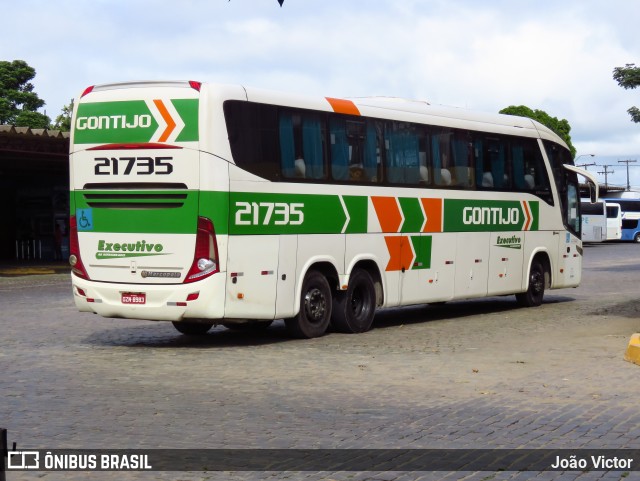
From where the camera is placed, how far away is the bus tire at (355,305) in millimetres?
17469

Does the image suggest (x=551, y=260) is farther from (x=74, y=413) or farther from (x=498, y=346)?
(x=74, y=413)

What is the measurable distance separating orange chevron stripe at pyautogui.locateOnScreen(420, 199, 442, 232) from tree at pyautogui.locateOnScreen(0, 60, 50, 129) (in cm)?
6632

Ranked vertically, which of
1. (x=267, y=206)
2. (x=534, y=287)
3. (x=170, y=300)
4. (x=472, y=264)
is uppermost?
(x=267, y=206)

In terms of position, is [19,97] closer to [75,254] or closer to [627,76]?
[627,76]

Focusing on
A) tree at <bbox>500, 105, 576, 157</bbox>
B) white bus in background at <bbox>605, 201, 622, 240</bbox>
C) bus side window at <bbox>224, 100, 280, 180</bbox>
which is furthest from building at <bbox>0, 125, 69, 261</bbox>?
tree at <bbox>500, 105, 576, 157</bbox>

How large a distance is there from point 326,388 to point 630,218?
234 feet

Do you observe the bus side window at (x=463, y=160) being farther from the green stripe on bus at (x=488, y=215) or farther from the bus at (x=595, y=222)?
the bus at (x=595, y=222)

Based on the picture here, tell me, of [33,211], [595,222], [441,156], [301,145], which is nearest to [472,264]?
[441,156]

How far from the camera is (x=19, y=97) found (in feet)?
280

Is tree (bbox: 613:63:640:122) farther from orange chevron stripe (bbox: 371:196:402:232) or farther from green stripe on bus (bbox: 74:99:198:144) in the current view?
green stripe on bus (bbox: 74:99:198:144)

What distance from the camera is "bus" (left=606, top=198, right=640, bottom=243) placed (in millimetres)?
79750

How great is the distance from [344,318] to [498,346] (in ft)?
8.40

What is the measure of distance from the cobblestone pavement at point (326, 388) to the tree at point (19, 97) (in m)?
65.2

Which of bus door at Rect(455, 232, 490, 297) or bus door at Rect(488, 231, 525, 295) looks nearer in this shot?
bus door at Rect(455, 232, 490, 297)
